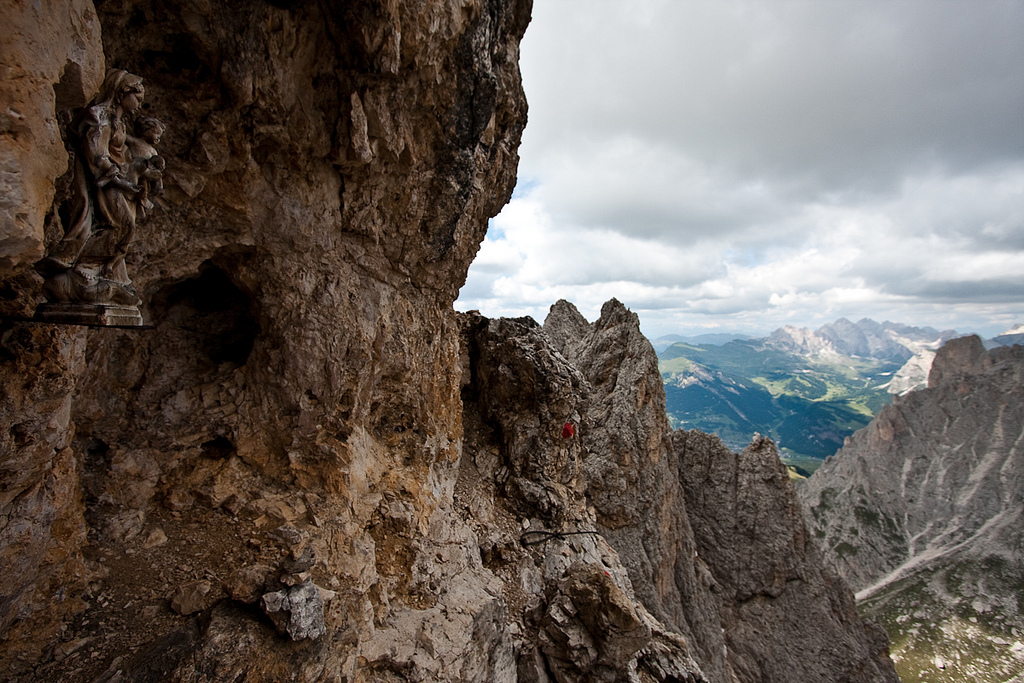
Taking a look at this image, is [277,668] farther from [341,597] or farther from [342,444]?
[342,444]

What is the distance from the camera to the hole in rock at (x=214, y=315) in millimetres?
10469

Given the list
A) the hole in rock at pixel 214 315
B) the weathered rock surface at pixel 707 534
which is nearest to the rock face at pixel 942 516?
the weathered rock surface at pixel 707 534

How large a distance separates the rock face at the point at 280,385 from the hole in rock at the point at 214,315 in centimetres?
6

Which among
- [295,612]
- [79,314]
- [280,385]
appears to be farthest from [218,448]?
[79,314]

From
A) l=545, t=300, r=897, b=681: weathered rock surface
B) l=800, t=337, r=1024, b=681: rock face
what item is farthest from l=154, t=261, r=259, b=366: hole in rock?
l=800, t=337, r=1024, b=681: rock face

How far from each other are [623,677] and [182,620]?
1194 centimetres

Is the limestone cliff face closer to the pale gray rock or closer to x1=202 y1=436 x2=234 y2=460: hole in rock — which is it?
x1=202 y1=436 x2=234 y2=460: hole in rock

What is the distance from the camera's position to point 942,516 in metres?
106

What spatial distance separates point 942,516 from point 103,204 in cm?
15545

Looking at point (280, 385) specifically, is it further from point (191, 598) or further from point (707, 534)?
point (707, 534)

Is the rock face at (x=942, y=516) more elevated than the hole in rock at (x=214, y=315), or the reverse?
the hole in rock at (x=214, y=315)

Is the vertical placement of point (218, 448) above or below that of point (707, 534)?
above

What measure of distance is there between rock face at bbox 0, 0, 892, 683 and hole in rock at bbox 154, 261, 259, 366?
0.06 meters

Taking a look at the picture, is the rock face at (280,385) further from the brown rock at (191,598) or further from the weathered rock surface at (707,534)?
the weathered rock surface at (707,534)
